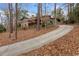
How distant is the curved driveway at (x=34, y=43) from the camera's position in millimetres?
4641

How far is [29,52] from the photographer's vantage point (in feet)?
15.3

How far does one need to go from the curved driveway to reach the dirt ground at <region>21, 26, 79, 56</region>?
1.5 inches

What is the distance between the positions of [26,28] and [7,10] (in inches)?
8.9

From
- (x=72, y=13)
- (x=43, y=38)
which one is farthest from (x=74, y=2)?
(x=43, y=38)

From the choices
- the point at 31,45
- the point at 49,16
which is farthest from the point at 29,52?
the point at 49,16

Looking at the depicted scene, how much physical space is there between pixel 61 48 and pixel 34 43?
237 mm

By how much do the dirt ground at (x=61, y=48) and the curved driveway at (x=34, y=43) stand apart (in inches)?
1.5

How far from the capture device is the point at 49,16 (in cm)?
469

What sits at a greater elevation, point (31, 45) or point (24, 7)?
point (24, 7)

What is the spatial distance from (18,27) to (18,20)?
0.06 meters

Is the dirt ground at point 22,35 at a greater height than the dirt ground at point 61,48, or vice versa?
the dirt ground at point 22,35

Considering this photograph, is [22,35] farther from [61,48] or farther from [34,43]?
[61,48]

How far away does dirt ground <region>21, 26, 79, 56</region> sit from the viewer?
466 cm

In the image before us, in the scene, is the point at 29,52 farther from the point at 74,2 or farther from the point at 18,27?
the point at 74,2
